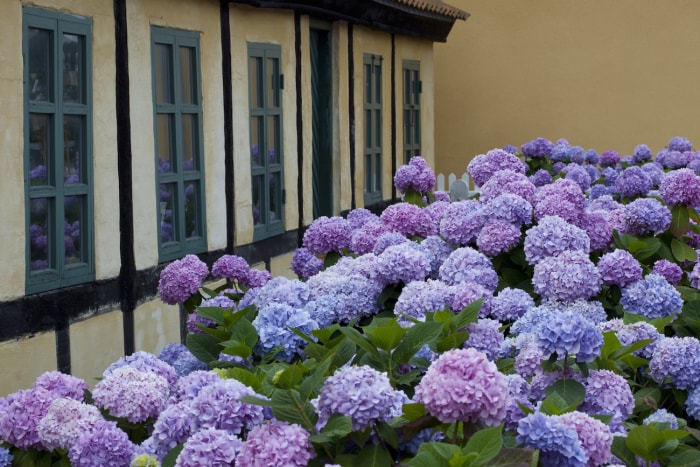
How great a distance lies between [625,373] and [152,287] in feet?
15.8

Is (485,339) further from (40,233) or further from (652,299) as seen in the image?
(40,233)

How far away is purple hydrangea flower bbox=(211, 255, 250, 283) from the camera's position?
4.54m

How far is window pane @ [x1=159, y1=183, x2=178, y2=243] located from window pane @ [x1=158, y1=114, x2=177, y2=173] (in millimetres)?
111

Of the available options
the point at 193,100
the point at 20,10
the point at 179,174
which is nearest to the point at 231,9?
the point at 193,100

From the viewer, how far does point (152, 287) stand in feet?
24.6

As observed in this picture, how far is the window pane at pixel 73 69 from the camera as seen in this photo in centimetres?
652

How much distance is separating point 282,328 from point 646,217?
1618 millimetres

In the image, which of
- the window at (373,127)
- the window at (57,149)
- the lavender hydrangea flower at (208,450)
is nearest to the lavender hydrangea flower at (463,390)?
the lavender hydrangea flower at (208,450)

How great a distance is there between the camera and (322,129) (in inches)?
457

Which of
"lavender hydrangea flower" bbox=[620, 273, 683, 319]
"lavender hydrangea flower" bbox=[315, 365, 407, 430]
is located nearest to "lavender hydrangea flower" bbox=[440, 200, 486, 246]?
"lavender hydrangea flower" bbox=[620, 273, 683, 319]

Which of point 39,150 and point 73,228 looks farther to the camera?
point 73,228

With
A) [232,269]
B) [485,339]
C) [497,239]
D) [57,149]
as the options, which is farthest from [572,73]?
[485,339]

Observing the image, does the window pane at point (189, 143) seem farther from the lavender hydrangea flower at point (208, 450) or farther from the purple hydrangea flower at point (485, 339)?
the lavender hydrangea flower at point (208, 450)

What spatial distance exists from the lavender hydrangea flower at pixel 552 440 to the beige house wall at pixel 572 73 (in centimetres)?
1395
